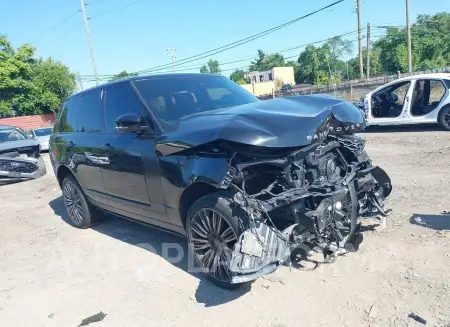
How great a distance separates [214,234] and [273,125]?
107 centimetres

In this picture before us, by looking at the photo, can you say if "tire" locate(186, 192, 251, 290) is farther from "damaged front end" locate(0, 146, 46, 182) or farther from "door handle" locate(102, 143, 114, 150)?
"damaged front end" locate(0, 146, 46, 182)

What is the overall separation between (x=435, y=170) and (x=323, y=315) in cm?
454

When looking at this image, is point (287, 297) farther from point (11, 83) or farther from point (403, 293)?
point (11, 83)

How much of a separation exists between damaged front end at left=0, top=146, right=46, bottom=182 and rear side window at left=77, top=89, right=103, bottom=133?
20.4 feet

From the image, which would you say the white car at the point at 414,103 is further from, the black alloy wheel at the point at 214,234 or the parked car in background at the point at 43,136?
the parked car in background at the point at 43,136

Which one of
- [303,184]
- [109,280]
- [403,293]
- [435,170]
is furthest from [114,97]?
[435,170]

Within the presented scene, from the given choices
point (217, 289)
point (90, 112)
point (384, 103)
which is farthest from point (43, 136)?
point (217, 289)

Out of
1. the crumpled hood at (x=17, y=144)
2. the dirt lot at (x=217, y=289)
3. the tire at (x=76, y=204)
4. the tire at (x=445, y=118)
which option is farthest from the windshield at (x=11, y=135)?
the tire at (x=445, y=118)

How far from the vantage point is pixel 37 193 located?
29.4 feet

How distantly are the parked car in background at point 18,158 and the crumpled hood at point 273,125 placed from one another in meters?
8.44

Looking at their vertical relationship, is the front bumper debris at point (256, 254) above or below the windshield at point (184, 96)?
below

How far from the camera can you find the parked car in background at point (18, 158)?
1033 centimetres

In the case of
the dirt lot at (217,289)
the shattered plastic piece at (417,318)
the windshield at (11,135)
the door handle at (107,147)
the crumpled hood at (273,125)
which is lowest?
the dirt lot at (217,289)

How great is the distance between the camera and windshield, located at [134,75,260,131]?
391 centimetres
